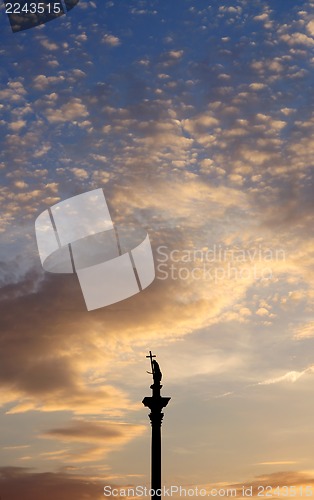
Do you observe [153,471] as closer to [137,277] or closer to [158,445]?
[158,445]

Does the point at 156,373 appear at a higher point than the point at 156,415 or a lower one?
higher

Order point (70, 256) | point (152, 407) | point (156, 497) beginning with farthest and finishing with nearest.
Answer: point (70, 256) < point (152, 407) < point (156, 497)

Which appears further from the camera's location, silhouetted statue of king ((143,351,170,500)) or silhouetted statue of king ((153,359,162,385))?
silhouetted statue of king ((153,359,162,385))

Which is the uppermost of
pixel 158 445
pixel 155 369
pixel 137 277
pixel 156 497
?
pixel 137 277

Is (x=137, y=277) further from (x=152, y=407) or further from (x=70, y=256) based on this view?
(x=152, y=407)

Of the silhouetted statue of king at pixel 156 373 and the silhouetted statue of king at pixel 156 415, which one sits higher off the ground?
the silhouetted statue of king at pixel 156 373

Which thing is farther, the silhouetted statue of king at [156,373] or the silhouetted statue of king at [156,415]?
the silhouetted statue of king at [156,373]

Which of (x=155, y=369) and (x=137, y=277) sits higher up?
(x=137, y=277)

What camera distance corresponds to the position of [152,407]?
103ft

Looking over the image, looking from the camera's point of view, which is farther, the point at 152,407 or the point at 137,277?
the point at 137,277

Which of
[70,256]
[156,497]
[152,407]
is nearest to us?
[156,497]

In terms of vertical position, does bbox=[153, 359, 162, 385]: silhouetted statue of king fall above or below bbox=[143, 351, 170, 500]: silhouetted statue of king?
above

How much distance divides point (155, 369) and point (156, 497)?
5.99 meters

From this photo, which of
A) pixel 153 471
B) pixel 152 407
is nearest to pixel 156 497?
pixel 153 471
